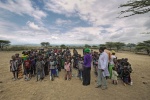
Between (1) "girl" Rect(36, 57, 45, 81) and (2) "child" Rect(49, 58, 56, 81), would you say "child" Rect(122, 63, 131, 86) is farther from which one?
(1) "girl" Rect(36, 57, 45, 81)

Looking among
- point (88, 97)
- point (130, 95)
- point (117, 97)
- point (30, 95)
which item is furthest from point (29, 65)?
point (130, 95)

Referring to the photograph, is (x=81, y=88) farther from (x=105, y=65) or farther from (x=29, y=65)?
(x=29, y=65)

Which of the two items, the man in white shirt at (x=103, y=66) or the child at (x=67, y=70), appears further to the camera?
the child at (x=67, y=70)

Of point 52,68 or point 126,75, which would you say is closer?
point 126,75

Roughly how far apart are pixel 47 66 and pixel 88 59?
13.7 feet

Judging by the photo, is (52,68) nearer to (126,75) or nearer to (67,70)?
(67,70)

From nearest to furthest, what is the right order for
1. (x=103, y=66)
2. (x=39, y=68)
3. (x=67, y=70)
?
(x=103, y=66)
(x=39, y=68)
(x=67, y=70)

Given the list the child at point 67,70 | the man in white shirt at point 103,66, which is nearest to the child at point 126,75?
the man in white shirt at point 103,66

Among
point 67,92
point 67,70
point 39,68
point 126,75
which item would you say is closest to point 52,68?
point 39,68

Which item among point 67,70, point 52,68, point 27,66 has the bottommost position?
point 67,70

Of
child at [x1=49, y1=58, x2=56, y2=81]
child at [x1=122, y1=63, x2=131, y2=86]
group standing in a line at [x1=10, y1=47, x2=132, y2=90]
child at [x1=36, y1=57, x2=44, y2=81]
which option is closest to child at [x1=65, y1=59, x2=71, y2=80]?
group standing in a line at [x1=10, y1=47, x2=132, y2=90]

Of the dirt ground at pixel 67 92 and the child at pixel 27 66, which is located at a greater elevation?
the child at pixel 27 66

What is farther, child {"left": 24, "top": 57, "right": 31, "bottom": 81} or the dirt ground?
child {"left": 24, "top": 57, "right": 31, "bottom": 81}

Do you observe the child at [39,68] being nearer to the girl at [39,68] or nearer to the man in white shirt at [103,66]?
the girl at [39,68]
